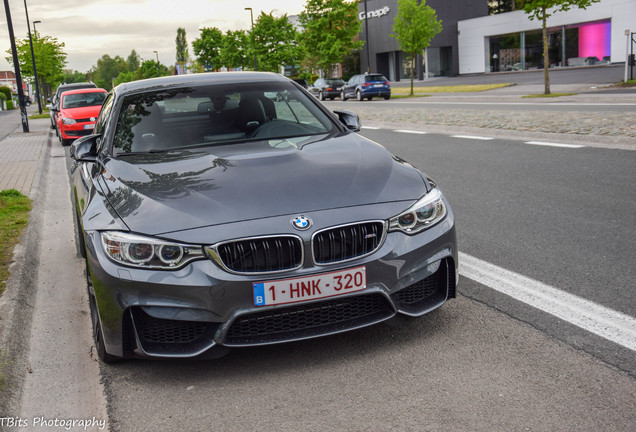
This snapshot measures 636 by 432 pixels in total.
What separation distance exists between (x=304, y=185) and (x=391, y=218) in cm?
47

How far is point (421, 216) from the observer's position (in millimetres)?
3365

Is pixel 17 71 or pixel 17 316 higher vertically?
pixel 17 71

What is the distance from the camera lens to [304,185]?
337 centimetres

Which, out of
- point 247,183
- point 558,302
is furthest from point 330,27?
point 247,183

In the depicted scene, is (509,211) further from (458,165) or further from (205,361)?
(205,361)

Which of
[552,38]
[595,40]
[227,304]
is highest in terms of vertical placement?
[552,38]

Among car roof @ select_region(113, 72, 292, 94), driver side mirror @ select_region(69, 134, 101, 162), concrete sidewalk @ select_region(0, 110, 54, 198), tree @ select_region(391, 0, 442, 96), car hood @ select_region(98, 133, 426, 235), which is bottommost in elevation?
concrete sidewalk @ select_region(0, 110, 54, 198)

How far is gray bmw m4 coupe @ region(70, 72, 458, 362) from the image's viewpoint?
302 cm

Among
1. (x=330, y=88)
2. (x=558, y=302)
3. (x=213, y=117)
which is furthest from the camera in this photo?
(x=330, y=88)

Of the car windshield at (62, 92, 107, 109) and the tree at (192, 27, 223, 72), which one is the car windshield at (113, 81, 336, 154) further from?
the tree at (192, 27, 223, 72)

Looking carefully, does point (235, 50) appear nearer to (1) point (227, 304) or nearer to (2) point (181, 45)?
(1) point (227, 304)

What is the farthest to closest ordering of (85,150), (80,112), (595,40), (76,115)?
1. (595,40)
2. (80,112)
3. (76,115)
4. (85,150)

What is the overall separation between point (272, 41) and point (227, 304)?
6823 cm

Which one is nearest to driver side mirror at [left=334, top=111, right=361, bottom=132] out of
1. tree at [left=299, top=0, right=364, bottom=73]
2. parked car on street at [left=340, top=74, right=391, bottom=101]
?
parked car on street at [left=340, top=74, right=391, bottom=101]
